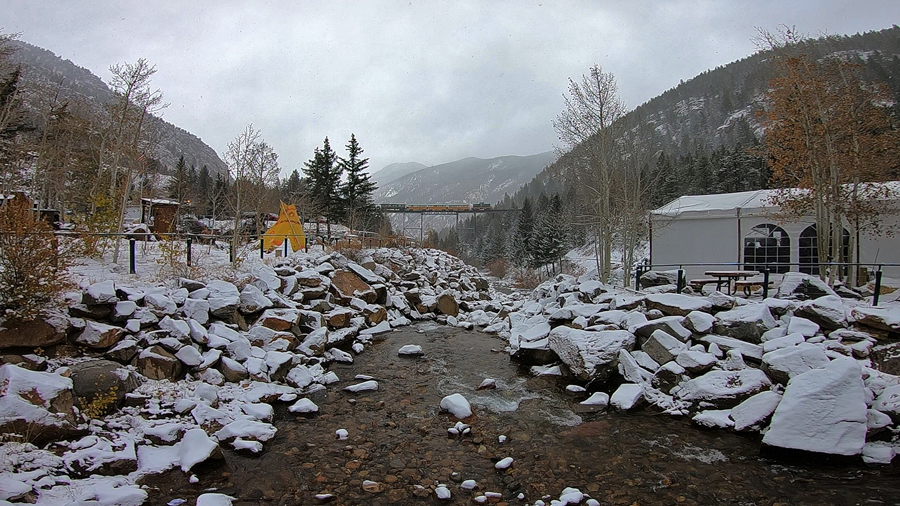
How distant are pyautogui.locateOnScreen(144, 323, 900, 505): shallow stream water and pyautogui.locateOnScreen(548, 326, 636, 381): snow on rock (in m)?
0.86

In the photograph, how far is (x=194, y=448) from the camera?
531 centimetres

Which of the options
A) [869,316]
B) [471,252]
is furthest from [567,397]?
[471,252]

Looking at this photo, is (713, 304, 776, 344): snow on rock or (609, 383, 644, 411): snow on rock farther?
(713, 304, 776, 344): snow on rock

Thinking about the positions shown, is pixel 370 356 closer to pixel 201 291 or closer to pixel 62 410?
pixel 201 291

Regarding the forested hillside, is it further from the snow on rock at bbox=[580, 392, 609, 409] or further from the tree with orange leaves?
the snow on rock at bbox=[580, 392, 609, 409]

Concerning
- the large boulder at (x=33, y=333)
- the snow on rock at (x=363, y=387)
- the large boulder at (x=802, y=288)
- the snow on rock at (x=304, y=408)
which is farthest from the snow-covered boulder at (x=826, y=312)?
the large boulder at (x=33, y=333)

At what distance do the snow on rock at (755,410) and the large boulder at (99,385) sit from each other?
902cm

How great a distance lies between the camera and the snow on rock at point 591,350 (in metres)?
8.57

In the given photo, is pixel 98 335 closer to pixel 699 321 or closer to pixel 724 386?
pixel 724 386

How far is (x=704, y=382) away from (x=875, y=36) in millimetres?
84783

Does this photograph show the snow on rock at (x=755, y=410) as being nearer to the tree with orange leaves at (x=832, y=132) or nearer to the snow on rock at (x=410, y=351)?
the snow on rock at (x=410, y=351)

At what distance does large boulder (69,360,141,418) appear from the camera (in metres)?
5.80

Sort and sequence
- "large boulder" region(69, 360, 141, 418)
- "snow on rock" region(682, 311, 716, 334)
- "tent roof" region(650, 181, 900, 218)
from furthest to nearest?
"tent roof" region(650, 181, 900, 218)
"snow on rock" region(682, 311, 716, 334)
"large boulder" region(69, 360, 141, 418)

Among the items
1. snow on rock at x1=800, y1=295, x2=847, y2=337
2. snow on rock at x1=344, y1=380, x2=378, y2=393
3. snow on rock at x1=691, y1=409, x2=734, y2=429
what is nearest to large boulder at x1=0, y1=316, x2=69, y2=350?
snow on rock at x1=344, y1=380, x2=378, y2=393
